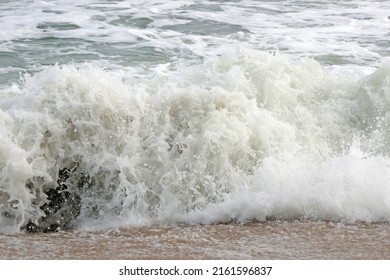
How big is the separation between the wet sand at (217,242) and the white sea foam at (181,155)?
21 cm

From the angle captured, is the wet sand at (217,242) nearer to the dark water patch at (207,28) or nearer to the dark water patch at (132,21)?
the dark water patch at (207,28)

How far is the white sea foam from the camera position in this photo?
239 inches

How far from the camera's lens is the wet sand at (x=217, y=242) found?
514cm

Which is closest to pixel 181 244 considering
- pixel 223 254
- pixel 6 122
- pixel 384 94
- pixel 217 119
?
pixel 223 254

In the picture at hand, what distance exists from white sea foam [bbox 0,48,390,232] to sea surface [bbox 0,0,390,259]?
0.01 meters

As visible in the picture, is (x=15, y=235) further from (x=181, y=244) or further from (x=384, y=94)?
(x=384, y=94)

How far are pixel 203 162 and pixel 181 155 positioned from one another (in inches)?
7.9

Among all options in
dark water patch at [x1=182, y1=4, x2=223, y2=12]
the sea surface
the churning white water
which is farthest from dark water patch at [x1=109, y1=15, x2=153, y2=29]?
the sea surface

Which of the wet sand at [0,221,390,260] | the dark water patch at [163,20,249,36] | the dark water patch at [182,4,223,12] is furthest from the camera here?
the dark water patch at [182,4,223,12]

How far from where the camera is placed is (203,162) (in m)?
6.46

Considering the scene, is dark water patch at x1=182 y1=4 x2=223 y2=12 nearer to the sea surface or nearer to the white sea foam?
the sea surface

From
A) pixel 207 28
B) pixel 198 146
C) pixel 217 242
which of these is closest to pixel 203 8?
pixel 207 28

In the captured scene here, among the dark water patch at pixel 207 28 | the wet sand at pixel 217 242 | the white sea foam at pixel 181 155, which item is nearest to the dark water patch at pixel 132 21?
the dark water patch at pixel 207 28
